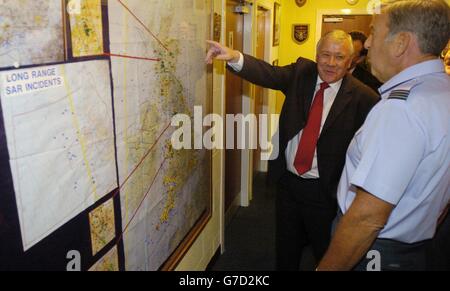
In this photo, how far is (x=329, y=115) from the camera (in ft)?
6.42

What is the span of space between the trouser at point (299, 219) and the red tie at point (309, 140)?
85mm

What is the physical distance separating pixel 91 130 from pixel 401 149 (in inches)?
35.4

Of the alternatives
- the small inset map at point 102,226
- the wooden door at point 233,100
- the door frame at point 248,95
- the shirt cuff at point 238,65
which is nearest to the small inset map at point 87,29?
the small inset map at point 102,226

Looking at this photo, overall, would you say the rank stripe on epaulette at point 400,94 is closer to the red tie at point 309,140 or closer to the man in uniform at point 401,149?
the man in uniform at point 401,149

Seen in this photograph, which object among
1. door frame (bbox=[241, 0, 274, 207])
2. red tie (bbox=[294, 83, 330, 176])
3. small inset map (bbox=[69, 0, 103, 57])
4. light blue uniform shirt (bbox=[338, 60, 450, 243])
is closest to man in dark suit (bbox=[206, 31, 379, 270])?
red tie (bbox=[294, 83, 330, 176])

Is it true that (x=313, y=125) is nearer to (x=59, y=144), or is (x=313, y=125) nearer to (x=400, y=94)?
(x=400, y=94)

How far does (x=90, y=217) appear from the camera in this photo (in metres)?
1.15

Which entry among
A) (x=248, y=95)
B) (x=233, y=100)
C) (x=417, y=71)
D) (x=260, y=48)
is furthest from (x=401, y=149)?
(x=260, y=48)

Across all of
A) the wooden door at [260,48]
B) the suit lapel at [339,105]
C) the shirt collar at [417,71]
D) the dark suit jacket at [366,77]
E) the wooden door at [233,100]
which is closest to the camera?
the shirt collar at [417,71]

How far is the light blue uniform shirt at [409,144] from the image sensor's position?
1040 millimetres

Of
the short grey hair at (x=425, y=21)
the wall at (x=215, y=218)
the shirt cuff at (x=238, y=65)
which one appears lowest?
the wall at (x=215, y=218)
